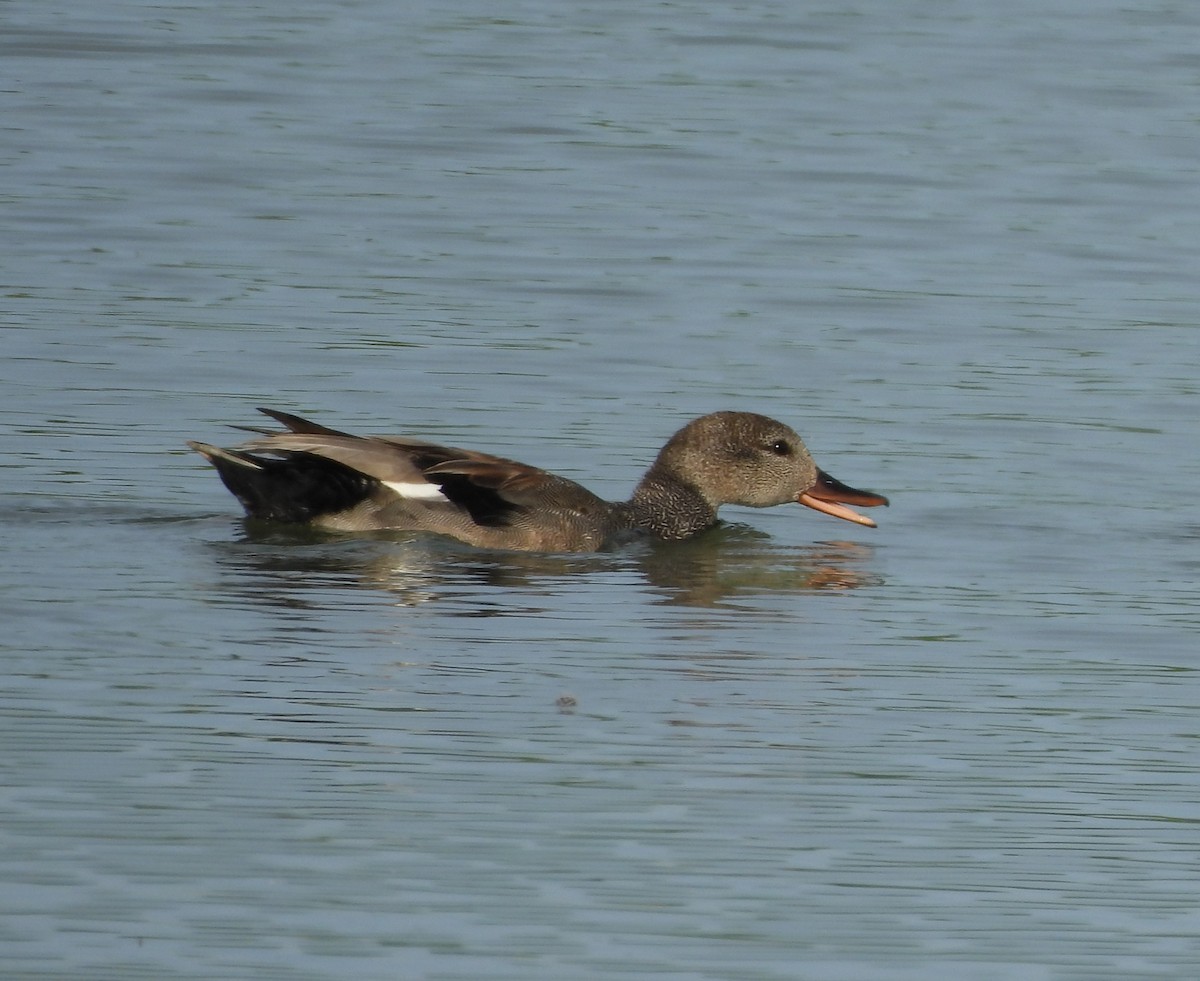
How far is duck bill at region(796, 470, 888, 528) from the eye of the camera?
35.3 feet

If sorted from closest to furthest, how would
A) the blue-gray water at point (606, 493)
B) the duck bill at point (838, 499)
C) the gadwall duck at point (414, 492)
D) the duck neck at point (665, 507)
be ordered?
1. the blue-gray water at point (606, 493)
2. the gadwall duck at point (414, 492)
3. the duck bill at point (838, 499)
4. the duck neck at point (665, 507)

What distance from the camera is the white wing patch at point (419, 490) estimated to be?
10.3 metres

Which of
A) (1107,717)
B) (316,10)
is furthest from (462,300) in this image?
(316,10)

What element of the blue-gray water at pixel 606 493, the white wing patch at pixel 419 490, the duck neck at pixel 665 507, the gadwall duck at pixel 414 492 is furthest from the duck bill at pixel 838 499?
the white wing patch at pixel 419 490

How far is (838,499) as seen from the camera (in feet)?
35.6

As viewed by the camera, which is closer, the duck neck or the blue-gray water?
the blue-gray water

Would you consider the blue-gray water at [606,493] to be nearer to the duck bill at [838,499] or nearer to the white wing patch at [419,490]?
the duck bill at [838,499]

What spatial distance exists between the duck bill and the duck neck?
44cm

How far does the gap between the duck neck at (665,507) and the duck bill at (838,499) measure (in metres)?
0.44

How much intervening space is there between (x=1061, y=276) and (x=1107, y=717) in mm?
7400

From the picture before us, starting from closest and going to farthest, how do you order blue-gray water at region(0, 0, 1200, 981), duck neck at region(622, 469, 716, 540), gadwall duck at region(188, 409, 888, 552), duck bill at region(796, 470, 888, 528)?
blue-gray water at region(0, 0, 1200, 981), gadwall duck at region(188, 409, 888, 552), duck bill at region(796, 470, 888, 528), duck neck at region(622, 469, 716, 540)

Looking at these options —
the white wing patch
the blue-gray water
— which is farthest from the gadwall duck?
the blue-gray water

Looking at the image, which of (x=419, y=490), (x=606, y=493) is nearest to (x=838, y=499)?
(x=606, y=493)

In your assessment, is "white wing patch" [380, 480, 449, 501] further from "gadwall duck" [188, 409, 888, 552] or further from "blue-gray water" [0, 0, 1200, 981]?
"blue-gray water" [0, 0, 1200, 981]
